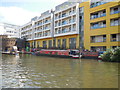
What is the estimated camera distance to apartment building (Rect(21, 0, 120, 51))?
3123cm

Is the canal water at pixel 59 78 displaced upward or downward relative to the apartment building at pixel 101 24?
downward

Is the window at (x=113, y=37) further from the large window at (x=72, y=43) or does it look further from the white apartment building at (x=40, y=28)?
the white apartment building at (x=40, y=28)

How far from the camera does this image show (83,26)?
125ft

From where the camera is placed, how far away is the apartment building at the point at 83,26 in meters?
31.2

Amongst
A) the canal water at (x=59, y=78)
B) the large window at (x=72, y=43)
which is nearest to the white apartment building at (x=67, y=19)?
the large window at (x=72, y=43)

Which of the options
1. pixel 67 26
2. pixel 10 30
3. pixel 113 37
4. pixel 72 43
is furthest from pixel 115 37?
pixel 10 30

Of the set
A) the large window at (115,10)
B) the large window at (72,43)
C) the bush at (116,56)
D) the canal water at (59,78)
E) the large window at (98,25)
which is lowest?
the canal water at (59,78)

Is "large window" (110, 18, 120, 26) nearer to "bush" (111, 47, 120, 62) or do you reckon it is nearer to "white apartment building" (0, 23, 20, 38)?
"bush" (111, 47, 120, 62)

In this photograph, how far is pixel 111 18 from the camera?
31.0 meters

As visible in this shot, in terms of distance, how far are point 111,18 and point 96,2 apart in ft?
22.7

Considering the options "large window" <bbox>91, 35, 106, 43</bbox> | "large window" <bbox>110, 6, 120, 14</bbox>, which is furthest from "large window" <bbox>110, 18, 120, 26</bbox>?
"large window" <bbox>91, 35, 106, 43</bbox>

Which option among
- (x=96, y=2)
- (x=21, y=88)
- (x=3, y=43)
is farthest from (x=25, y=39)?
(x=21, y=88)

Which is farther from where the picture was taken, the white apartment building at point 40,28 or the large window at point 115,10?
the white apartment building at point 40,28

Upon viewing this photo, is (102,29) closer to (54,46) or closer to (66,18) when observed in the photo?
(66,18)
